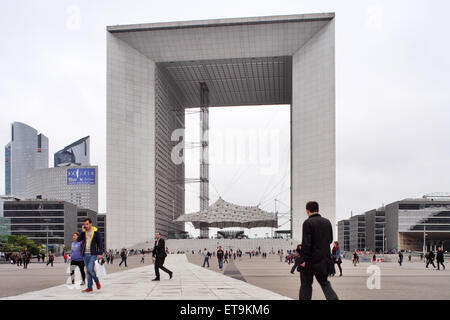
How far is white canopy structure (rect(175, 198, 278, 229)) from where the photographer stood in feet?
338

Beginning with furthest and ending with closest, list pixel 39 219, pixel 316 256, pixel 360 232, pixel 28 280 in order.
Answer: pixel 360 232
pixel 39 219
pixel 28 280
pixel 316 256

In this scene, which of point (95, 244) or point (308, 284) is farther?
point (95, 244)

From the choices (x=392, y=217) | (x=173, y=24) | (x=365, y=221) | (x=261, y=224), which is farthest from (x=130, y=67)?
(x=365, y=221)

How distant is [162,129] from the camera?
10025 centimetres

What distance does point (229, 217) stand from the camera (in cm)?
10438

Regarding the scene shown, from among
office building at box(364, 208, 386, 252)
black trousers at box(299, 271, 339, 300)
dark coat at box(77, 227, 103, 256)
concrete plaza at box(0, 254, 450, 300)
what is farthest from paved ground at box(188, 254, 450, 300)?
office building at box(364, 208, 386, 252)

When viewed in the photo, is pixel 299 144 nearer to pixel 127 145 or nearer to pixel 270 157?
pixel 270 157

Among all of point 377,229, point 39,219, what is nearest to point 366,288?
point 39,219

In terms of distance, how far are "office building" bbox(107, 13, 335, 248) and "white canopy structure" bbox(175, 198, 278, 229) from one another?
346 inches

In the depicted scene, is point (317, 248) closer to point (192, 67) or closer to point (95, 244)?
point (95, 244)

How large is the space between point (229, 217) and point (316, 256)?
9715cm

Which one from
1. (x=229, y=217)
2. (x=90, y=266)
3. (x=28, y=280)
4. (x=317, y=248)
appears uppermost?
(x=317, y=248)

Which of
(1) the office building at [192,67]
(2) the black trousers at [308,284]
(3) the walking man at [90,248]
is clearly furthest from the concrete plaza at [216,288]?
(1) the office building at [192,67]
